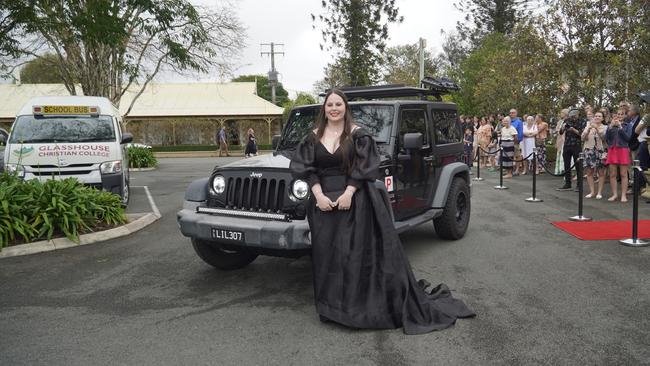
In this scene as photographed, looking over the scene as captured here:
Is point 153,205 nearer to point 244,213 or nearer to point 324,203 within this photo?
point 244,213

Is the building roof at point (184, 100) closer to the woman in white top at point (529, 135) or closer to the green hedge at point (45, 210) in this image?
the woman in white top at point (529, 135)

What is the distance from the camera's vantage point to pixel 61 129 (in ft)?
32.3

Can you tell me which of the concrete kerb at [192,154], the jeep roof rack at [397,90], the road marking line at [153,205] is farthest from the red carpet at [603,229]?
the concrete kerb at [192,154]

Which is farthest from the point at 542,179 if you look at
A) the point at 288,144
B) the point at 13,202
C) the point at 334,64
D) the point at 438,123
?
the point at 334,64

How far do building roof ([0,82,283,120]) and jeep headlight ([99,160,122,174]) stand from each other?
1130 inches

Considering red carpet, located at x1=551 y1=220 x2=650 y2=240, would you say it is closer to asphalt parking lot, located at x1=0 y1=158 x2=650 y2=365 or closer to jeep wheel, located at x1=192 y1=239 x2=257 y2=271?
asphalt parking lot, located at x1=0 y1=158 x2=650 y2=365

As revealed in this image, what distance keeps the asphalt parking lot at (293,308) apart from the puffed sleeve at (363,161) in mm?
1197

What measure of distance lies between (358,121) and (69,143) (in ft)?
19.3

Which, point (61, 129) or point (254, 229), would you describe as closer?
point (254, 229)

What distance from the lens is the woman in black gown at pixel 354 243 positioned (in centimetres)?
414

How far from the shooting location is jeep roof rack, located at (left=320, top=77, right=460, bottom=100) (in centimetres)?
691

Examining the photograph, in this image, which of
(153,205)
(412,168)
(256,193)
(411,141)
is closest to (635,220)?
(412,168)

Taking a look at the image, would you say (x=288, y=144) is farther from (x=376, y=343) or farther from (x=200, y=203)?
(x=376, y=343)

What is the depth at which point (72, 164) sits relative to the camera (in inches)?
364
